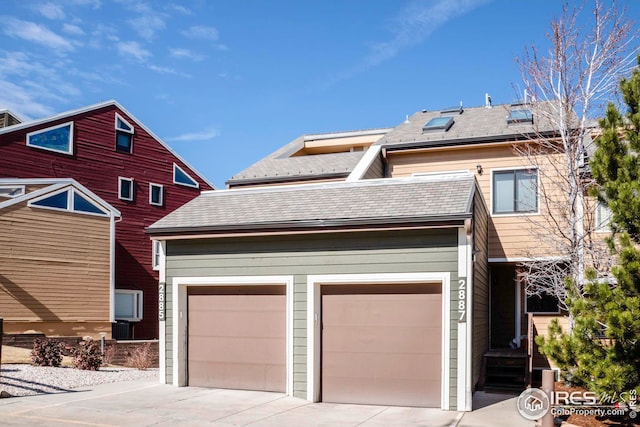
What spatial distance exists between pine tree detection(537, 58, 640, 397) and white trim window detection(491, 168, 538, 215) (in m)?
6.03

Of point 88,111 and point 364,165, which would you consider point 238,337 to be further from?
point 88,111

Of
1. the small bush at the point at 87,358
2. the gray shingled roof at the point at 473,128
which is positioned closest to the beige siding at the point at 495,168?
the gray shingled roof at the point at 473,128

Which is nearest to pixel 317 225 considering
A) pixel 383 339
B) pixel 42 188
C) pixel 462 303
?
pixel 383 339

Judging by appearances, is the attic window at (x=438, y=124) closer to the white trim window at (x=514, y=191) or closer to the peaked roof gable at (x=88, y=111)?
the white trim window at (x=514, y=191)

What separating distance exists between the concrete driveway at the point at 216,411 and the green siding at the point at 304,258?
86 centimetres

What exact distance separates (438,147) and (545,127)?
2859 mm

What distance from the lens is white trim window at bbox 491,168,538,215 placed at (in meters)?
16.5

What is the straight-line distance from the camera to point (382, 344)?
12297 millimetres

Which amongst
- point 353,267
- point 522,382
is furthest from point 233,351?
point 522,382

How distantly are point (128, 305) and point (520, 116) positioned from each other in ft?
57.4

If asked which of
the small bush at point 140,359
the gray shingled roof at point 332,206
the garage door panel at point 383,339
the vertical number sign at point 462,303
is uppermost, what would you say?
the gray shingled roof at point 332,206

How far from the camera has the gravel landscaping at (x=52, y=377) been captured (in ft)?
43.1

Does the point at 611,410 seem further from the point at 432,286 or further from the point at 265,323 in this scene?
the point at 265,323

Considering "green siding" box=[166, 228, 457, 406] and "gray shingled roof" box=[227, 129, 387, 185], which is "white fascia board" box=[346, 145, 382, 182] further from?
"green siding" box=[166, 228, 457, 406]
